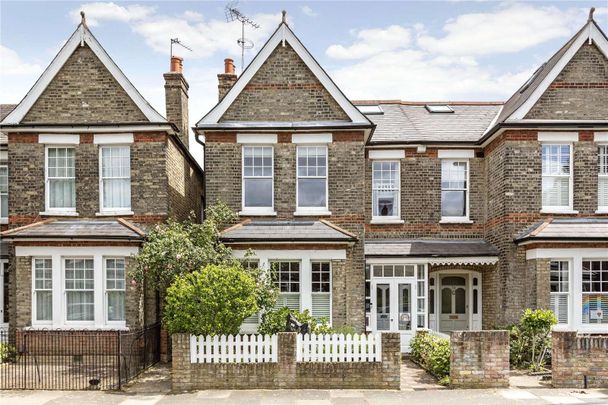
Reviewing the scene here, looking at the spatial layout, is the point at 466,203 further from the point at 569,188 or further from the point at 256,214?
the point at 256,214

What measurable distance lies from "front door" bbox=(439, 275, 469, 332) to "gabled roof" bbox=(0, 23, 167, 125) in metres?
12.5

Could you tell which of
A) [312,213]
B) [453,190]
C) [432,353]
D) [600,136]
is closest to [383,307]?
[432,353]

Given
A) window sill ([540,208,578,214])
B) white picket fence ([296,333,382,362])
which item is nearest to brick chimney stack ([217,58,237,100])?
white picket fence ([296,333,382,362])

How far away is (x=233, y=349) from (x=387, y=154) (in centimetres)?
973

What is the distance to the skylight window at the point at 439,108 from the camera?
22.7 meters

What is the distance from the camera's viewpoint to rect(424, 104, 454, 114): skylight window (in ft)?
74.5

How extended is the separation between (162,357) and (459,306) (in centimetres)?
1091

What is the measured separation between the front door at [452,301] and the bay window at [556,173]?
14.6 ft

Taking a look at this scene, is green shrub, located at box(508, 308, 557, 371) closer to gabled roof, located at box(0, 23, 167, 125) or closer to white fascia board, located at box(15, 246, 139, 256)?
white fascia board, located at box(15, 246, 139, 256)

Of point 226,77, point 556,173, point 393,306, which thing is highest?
point 226,77

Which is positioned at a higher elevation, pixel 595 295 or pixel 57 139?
pixel 57 139

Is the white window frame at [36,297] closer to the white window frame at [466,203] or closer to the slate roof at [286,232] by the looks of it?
the slate roof at [286,232]

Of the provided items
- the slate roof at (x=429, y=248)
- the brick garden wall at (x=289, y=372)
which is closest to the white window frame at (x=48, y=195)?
the brick garden wall at (x=289, y=372)

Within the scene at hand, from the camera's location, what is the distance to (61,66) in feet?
59.3
